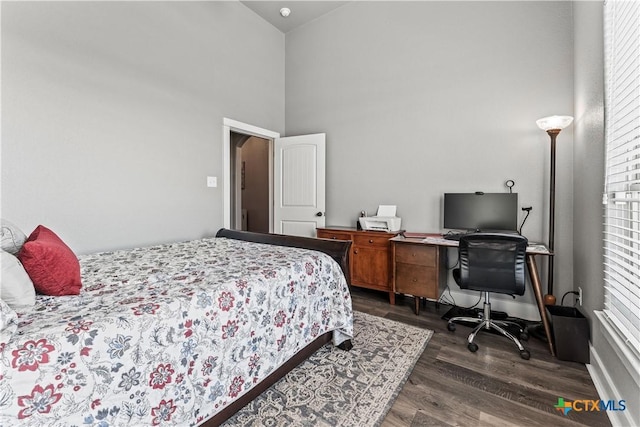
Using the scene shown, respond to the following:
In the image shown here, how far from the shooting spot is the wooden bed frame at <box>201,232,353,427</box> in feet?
4.52

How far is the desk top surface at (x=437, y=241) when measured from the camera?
225 cm

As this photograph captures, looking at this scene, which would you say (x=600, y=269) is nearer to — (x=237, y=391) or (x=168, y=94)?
(x=237, y=391)

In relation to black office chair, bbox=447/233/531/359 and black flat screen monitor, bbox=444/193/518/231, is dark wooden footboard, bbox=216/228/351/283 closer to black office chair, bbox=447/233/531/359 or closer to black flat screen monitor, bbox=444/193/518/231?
black office chair, bbox=447/233/531/359

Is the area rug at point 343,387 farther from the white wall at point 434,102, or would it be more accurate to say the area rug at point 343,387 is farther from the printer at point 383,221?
the white wall at point 434,102

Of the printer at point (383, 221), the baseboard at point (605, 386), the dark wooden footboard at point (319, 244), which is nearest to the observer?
the baseboard at point (605, 386)

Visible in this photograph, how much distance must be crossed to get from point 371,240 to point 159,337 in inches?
94.9

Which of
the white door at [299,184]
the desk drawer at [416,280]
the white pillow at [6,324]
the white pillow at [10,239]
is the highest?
the white door at [299,184]

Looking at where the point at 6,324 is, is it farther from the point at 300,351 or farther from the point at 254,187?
the point at 254,187

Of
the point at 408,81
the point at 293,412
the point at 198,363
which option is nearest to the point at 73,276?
the point at 198,363

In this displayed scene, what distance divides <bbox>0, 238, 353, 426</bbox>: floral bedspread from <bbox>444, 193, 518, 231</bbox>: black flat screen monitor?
164cm

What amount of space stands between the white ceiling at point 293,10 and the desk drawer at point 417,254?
10.7 feet

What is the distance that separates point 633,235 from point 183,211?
3.39 meters

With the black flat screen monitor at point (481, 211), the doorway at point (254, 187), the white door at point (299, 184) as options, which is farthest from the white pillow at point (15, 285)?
the doorway at point (254, 187)

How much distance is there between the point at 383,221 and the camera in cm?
322
